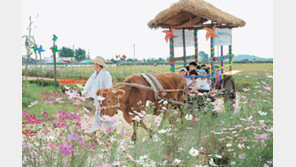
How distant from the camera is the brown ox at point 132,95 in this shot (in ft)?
13.1

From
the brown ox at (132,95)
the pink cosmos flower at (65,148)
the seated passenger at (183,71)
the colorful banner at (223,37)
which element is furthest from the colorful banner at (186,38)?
the pink cosmos flower at (65,148)

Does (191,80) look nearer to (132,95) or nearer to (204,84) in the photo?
(204,84)

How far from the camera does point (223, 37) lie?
6906 millimetres

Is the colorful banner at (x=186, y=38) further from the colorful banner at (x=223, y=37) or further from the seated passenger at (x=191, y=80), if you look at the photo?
the seated passenger at (x=191, y=80)

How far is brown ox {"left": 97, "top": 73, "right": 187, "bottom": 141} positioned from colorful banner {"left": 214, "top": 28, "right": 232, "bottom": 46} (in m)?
1.58

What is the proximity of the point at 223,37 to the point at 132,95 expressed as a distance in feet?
12.4

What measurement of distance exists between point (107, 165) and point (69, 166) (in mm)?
391

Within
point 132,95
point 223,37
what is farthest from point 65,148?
point 223,37

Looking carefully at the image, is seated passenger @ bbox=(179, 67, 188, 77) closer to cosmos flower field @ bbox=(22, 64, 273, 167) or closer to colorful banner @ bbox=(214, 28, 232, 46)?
colorful banner @ bbox=(214, 28, 232, 46)

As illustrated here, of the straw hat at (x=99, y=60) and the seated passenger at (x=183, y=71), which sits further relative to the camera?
the seated passenger at (x=183, y=71)

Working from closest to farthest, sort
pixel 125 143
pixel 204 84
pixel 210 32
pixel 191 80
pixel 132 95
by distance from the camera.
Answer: pixel 125 143
pixel 132 95
pixel 210 32
pixel 204 84
pixel 191 80

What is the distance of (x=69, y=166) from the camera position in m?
2.25

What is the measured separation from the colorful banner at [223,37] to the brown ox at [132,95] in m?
1.58

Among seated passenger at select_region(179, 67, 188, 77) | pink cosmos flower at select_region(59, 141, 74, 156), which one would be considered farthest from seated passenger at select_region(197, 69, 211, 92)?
pink cosmos flower at select_region(59, 141, 74, 156)
